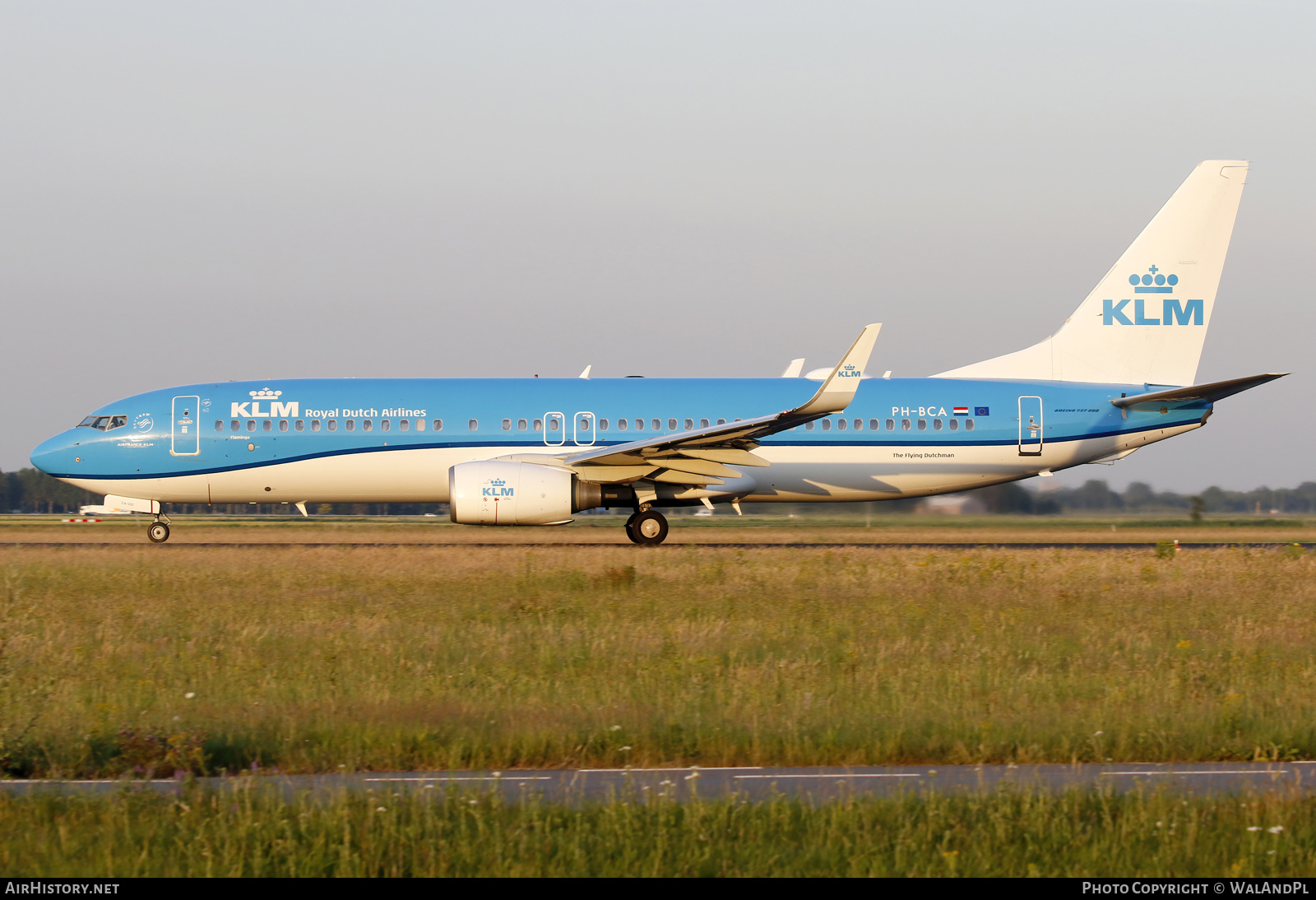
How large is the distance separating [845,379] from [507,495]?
699 centimetres

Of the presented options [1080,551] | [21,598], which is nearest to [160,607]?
[21,598]

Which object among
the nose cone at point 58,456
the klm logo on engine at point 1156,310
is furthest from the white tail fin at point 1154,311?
the nose cone at point 58,456

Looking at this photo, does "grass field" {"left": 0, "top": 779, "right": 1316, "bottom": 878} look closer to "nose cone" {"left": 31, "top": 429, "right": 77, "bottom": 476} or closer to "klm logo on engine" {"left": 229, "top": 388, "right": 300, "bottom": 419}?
"klm logo on engine" {"left": 229, "top": 388, "right": 300, "bottom": 419}

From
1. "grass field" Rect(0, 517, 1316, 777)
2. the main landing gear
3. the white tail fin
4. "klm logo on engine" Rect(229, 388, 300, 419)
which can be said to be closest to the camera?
"grass field" Rect(0, 517, 1316, 777)

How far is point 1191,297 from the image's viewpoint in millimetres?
28484

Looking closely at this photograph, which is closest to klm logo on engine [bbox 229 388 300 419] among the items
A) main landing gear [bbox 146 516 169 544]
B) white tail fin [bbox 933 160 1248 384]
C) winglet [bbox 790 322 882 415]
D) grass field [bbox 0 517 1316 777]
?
main landing gear [bbox 146 516 169 544]

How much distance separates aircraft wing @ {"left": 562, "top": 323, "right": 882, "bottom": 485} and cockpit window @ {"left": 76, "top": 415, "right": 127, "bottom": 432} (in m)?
10.4

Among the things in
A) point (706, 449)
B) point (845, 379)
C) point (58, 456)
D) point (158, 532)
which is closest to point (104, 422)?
point (58, 456)

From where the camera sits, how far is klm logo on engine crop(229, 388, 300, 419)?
2669 centimetres

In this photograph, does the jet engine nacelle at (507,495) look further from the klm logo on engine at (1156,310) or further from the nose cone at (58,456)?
the klm logo on engine at (1156,310)

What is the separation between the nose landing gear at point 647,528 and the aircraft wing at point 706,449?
3.40ft

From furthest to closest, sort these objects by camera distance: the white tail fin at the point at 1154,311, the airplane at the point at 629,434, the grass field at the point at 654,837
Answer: the white tail fin at the point at 1154,311, the airplane at the point at 629,434, the grass field at the point at 654,837

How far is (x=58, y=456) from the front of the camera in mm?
26938

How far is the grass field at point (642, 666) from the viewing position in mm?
8242
